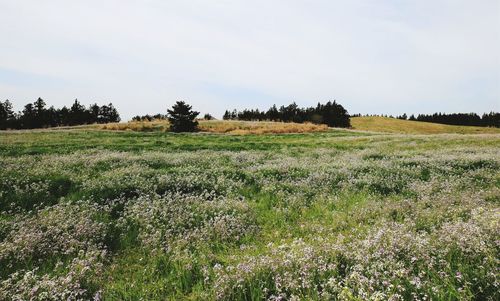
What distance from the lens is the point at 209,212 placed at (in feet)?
27.8

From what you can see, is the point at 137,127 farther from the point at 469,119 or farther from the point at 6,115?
the point at 469,119

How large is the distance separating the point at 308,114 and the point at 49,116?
288 feet

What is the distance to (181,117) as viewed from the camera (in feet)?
177

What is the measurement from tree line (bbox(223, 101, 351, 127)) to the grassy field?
3043 inches

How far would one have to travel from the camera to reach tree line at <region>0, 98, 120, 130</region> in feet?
352

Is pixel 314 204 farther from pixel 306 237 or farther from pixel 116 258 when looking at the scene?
pixel 116 258

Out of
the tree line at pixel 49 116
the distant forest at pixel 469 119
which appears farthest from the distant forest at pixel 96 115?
the distant forest at pixel 469 119

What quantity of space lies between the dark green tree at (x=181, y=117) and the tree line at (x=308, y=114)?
36429 millimetres

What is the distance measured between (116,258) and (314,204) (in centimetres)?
526

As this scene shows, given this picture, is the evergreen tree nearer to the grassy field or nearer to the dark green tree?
the dark green tree

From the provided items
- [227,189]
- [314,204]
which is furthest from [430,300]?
[227,189]

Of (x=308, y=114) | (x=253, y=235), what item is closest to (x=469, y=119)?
(x=308, y=114)

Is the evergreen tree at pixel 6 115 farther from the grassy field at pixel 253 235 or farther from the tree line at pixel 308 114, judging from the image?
the grassy field at pixel 253 235

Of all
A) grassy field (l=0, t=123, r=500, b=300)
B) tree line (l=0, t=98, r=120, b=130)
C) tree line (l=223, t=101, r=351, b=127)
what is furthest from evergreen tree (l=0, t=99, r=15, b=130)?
grassy field (l=0, t=123, r=500, b=300)
